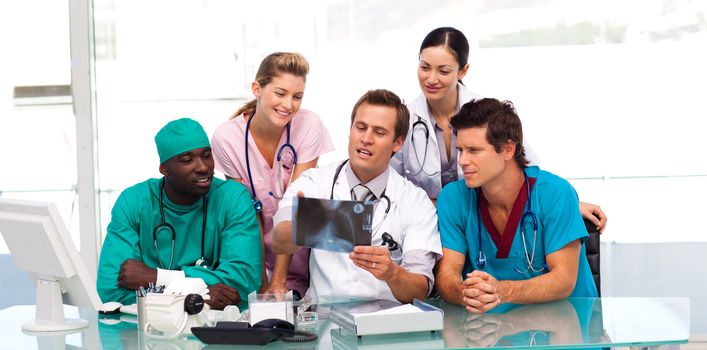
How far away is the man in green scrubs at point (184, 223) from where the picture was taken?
355 cm

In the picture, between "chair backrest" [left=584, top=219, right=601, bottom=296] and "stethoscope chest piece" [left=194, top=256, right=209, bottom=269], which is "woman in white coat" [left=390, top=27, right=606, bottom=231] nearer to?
"chair backrest" [left=584, top=219, right=601, bottom=296]

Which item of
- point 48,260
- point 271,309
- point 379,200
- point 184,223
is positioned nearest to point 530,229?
point 379,200

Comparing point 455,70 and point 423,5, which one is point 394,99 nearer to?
point 455,70

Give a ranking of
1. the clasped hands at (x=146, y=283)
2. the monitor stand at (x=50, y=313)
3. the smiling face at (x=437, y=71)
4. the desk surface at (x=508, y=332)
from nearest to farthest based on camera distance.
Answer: the desk surface at (x=508, y=332), the monitor stand at (x=50, y=313), the clasped hands at (x=146, y=283), the smiling face at (x=437, y=71)

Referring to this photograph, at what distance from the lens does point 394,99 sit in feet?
11.9

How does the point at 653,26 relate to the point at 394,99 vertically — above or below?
above

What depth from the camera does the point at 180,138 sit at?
3613mm

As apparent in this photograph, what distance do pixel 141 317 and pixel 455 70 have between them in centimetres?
167

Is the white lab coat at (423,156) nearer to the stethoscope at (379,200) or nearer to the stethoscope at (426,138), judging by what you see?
the stethoscope at (426,138)

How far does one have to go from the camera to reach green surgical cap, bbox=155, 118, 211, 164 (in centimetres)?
361

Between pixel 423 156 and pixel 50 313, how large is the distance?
1.62 m

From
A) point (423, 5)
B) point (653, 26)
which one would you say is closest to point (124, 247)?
point (423, 5)

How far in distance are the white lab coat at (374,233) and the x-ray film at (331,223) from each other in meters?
0.40

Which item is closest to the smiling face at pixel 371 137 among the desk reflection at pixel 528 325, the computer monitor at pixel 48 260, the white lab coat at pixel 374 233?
the white lab coat at pixel 374 233
